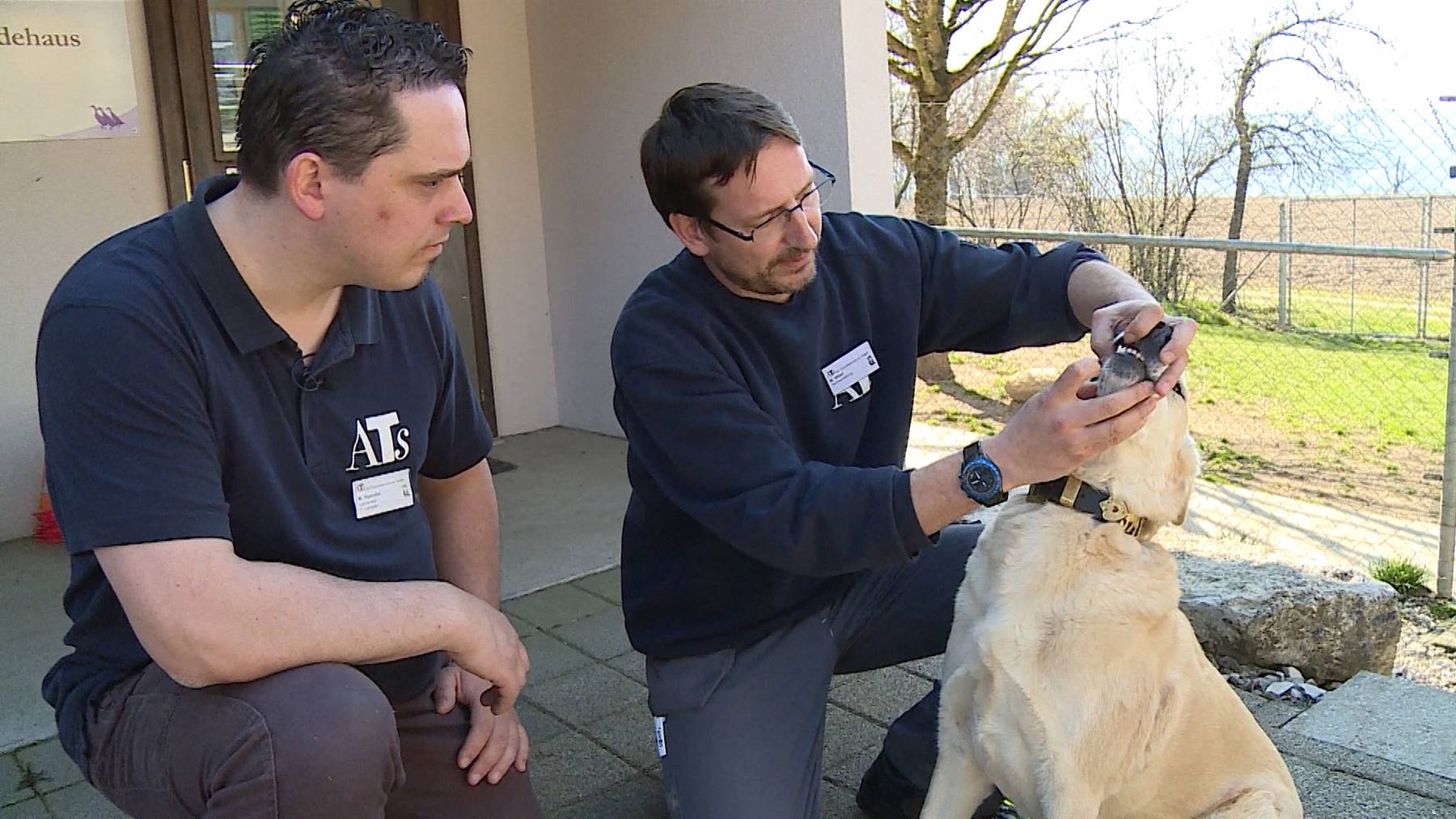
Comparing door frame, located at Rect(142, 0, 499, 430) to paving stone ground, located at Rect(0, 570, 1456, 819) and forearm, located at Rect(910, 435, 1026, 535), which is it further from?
forearm, located at Rect(910, 435, 1026, 535)

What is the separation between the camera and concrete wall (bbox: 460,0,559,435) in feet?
20.0

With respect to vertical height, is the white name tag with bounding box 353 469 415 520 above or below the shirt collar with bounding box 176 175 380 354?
below

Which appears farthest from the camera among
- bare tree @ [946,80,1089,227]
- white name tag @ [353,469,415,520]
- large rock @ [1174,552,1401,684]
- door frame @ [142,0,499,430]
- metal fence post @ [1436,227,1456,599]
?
bare tree @ [946,80,1089,227]

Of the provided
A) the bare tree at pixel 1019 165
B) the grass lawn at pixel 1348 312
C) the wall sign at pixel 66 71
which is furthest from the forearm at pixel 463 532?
the bare tree at pixel 1019 165

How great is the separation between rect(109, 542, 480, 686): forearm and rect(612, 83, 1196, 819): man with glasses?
558mm

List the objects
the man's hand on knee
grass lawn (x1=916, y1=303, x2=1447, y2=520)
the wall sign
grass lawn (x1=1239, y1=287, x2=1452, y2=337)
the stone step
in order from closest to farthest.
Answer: the man's hand on knee
the stone step
the wall sign
grass lawn (x1=916, y1=303, x2=1447, y2=520)
grass lawn (x1=1239, y1=287, x2=1452, y2=337)

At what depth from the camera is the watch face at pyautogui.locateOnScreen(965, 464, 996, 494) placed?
190 cm

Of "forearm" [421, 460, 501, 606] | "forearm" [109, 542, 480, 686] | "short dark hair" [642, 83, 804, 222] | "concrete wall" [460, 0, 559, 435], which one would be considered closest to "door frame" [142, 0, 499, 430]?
"concrete wall" [460, 0, 559, 435]

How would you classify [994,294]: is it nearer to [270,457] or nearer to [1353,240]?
[270,457]

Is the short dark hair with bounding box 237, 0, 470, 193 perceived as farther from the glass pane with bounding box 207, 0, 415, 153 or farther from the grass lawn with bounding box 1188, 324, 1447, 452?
the grass lawn with bounding box 1188, 324, 1447, 452

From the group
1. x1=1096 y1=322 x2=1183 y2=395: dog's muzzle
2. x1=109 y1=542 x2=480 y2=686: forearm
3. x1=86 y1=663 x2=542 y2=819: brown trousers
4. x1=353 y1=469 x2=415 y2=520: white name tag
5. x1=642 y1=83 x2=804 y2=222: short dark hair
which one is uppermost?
x1=642 y1=83 x2=804 y2=222: short dark hair

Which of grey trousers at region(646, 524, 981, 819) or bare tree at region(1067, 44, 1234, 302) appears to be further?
bare tree at region(1067, 44, 1234, 302)

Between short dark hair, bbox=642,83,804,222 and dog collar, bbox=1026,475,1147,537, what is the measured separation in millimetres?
848

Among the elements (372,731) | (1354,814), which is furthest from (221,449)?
(1354,814)
